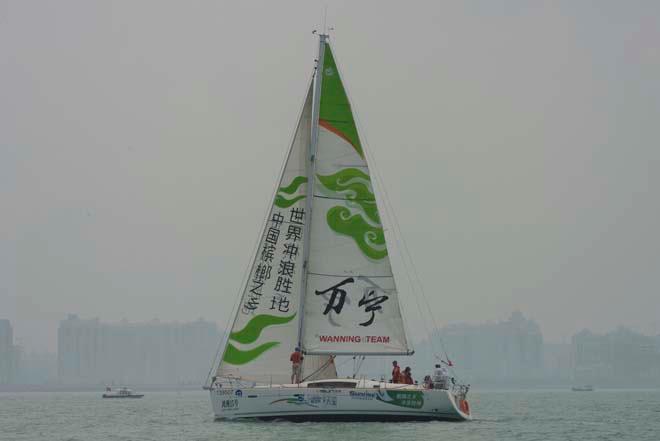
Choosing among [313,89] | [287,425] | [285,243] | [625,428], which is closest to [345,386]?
[287,425]

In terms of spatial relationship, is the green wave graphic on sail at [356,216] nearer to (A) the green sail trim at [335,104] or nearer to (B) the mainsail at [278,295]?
(B) the mainsail at [278,295]

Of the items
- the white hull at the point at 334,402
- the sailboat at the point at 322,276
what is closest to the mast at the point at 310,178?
the sailboat at the point at 322,276

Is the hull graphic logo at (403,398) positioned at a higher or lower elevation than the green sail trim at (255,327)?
lower

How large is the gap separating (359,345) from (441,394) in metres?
2.81

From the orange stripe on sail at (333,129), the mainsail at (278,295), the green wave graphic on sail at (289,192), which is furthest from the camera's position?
the green wave graphic on sail at (289,192)

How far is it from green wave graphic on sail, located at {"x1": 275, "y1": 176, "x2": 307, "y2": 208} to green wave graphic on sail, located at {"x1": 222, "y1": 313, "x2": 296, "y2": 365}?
10.6 feet

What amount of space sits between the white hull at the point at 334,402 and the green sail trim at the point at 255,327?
1.69 metres

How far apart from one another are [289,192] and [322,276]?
2.68 meters

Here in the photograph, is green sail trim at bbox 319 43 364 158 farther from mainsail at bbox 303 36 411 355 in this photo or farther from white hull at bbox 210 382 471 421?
white hull at bbox 210 382 471 421

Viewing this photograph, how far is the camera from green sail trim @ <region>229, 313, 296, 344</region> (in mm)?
33375

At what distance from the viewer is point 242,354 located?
33344mm

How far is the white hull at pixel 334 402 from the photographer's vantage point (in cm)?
3141

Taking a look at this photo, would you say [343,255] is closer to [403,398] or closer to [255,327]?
[255,327]

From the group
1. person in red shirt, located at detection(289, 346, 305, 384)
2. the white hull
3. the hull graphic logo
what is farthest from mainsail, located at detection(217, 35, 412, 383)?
the hull graphic logo
